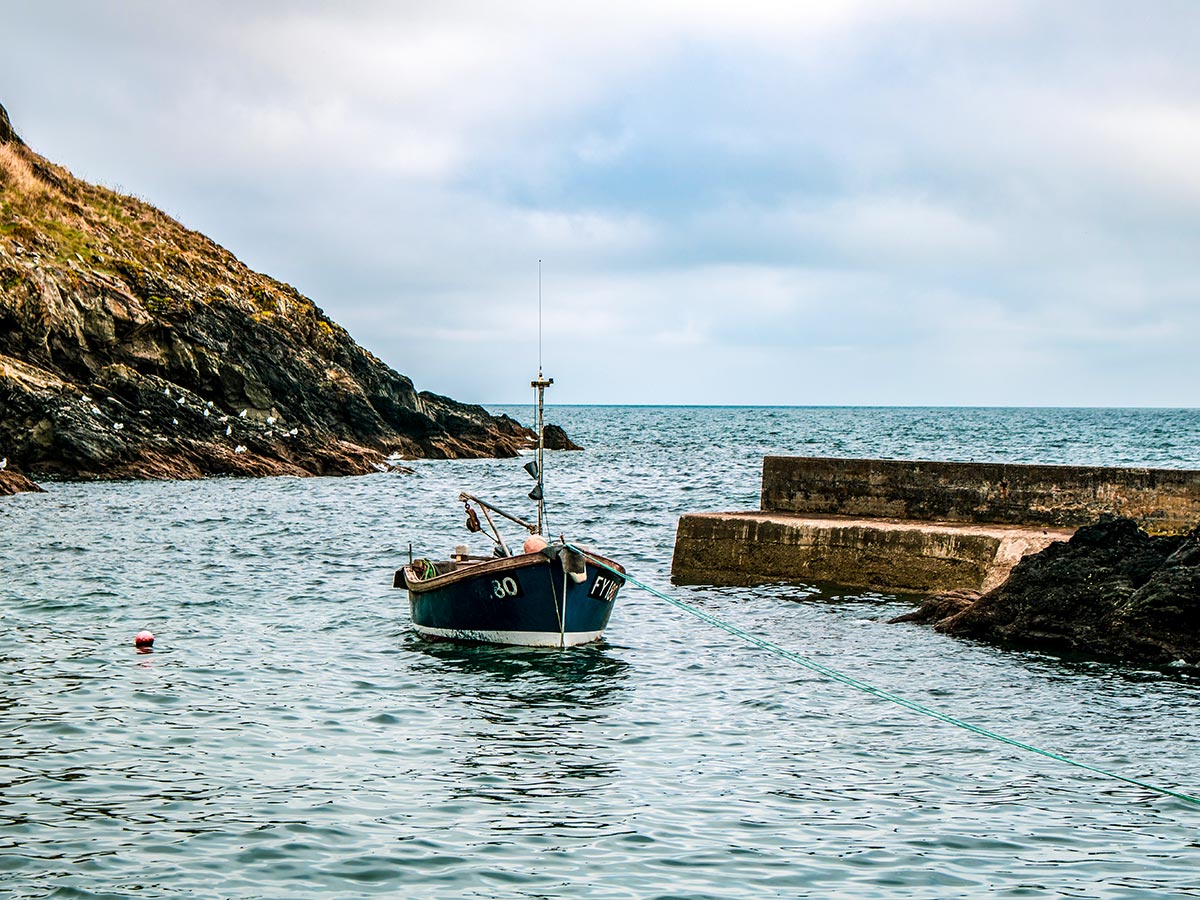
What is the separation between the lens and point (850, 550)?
16.8 m

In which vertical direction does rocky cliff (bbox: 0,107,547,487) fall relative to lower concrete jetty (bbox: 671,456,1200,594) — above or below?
above

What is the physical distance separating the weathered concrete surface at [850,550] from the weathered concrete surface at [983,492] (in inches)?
11.8

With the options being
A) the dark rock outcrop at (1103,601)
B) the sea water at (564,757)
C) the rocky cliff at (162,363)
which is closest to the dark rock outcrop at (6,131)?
the rocky cliff at (162,363)

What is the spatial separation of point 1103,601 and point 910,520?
451 centimetres

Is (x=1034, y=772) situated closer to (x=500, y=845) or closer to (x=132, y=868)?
(x=500, y=845)

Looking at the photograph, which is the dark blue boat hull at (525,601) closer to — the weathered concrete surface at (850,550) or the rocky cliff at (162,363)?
the weathered concrete surface at (850,550)

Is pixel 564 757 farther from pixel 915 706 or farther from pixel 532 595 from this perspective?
pixel 532 595

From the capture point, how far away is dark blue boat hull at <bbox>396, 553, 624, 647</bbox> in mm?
13359

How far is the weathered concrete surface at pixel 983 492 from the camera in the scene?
15820mm

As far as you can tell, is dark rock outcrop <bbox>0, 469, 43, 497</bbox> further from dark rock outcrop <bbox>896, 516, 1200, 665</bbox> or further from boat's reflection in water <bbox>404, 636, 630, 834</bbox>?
dark rock outcrop <bbox>896, 516, 1200, 665</bbox>

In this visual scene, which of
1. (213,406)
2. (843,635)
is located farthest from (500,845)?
(213,406)

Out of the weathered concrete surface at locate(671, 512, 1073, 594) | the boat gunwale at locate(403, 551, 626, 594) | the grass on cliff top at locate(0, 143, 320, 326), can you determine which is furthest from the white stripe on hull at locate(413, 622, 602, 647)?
the grass on cliff top at locate(0, 143, 320, 326)

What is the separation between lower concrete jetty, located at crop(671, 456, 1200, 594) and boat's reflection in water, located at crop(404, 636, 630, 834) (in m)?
4.36

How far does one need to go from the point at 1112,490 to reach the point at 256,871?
42.1ft
